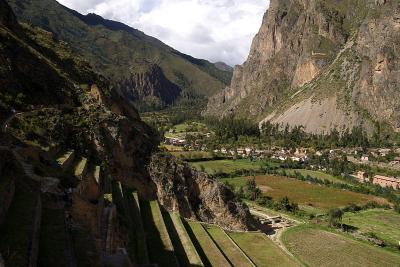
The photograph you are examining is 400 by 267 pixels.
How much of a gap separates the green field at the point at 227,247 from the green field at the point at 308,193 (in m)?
45.7

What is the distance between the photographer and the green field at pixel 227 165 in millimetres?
110375

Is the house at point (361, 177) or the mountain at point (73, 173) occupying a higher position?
the mountain at point (73, 173)

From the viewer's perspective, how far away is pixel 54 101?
37.8m

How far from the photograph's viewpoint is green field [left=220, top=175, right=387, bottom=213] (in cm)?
8494

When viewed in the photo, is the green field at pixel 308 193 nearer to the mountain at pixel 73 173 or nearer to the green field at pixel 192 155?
the green field at pixel 192 155

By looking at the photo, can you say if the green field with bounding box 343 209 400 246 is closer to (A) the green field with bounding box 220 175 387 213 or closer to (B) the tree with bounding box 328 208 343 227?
(B) the tree with bounding box 328 208 343 227

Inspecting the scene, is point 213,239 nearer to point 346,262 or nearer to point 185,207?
point 185,207

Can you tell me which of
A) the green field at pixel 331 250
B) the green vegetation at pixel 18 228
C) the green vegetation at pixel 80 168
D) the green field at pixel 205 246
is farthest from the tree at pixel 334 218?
the green vegetation at pixel 18 228

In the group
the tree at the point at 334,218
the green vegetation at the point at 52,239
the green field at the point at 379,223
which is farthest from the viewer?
the tree at the point at 334,218

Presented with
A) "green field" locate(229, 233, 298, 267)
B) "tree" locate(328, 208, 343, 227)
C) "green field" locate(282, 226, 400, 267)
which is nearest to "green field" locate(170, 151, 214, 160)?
"tree" locate(328, 208, 343, 227)

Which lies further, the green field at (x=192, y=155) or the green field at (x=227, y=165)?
the green field at (x=192, y=155)

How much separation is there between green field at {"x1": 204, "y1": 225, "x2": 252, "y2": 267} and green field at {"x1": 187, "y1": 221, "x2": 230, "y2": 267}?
1339mm

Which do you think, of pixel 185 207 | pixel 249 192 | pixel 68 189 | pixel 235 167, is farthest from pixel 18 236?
pixel 235 167

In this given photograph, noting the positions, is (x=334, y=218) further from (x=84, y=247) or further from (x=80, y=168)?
(x=84, y=247)
